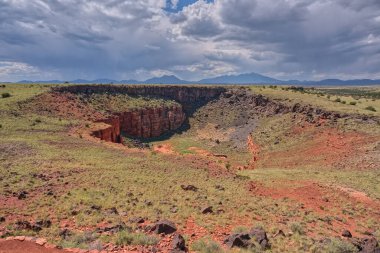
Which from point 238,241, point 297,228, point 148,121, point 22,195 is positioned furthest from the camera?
Result: point 148,121

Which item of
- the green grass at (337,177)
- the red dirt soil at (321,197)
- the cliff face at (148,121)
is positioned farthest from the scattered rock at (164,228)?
the cliff face at (148,121)

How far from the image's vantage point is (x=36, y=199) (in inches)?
820

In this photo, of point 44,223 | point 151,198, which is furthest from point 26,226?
point 151,198

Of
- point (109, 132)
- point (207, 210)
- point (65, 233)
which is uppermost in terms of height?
point (65, 233)

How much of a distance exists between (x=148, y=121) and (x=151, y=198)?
58.6 metres

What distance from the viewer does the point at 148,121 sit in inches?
3147

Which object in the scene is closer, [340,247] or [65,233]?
[340,247]

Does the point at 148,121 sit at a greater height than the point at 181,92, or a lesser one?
lesser

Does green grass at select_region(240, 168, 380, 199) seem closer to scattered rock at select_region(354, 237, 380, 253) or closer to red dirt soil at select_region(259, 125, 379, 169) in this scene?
red dirt soil at select_region(259, 125, 379, 169)

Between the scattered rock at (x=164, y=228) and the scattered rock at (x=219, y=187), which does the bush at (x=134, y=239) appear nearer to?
the scattered rock at (x=164, y=228)

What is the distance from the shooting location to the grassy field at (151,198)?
53.1 feet

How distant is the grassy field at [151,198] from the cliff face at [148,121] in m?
29.9

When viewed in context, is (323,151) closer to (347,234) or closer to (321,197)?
(321,197)

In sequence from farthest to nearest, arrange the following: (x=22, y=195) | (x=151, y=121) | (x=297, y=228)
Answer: (x=151, y=121) < (x=22, y=195) < (x=297, y=228)
